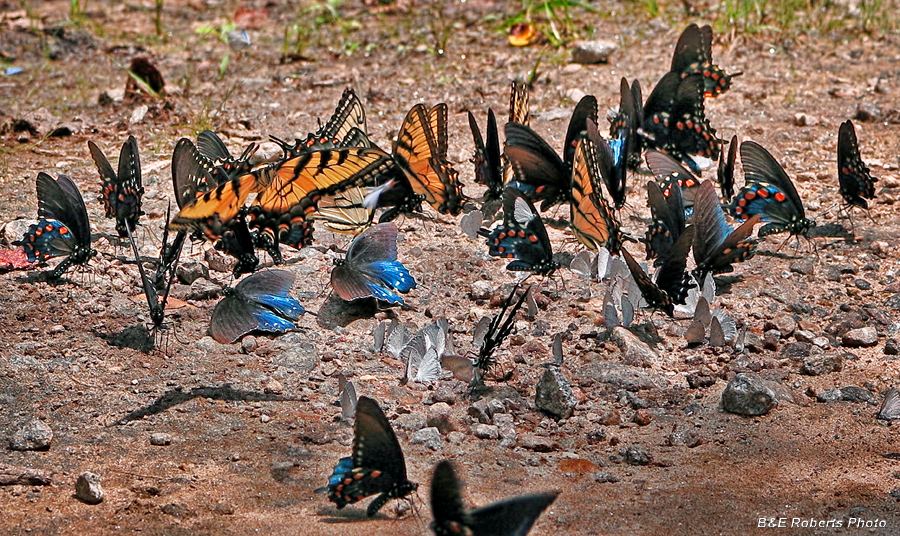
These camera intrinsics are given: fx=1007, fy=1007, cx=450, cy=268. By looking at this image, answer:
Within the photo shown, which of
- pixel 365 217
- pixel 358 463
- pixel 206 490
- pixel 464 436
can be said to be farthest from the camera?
pixel 365 217

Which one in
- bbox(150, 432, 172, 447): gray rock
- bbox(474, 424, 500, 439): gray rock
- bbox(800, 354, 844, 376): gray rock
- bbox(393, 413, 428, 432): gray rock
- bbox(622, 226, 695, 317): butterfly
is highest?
bbox(622, 226, 695, 317): butterfly

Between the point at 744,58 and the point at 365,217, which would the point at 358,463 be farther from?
the point at 744,58

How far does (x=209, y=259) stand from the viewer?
4.88 meters

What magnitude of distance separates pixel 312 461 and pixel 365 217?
6.63 feet

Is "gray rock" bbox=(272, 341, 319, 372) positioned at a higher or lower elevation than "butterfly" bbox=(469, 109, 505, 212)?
lower

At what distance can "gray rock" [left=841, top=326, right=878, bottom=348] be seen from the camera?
4301 millimetres

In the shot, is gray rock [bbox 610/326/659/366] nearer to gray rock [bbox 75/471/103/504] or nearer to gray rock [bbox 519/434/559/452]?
gray rock [bbox 519/434/559/452]

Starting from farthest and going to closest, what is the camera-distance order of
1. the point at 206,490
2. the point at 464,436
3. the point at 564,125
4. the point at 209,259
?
the point at 564,125, the point at 209,259, the point at 464,436, the point at 206,490

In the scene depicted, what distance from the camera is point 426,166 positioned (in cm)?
531

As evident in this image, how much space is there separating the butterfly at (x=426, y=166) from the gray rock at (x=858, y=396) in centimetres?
224

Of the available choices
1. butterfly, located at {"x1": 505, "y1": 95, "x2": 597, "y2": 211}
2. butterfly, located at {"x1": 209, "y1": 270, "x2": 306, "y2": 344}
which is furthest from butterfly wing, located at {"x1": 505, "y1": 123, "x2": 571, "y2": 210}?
butterfly, located at {"x1": 209, "y1": 270, "x2": 306, "y2": 344}

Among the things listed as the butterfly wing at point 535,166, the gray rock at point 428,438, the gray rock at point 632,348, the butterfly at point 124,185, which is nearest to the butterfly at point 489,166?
the butterfly wing at point 535,166

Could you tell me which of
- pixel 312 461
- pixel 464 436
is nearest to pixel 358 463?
pixel 312 461

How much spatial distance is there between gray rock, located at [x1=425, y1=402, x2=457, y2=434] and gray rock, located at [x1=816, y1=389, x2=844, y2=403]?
56.5 inches
